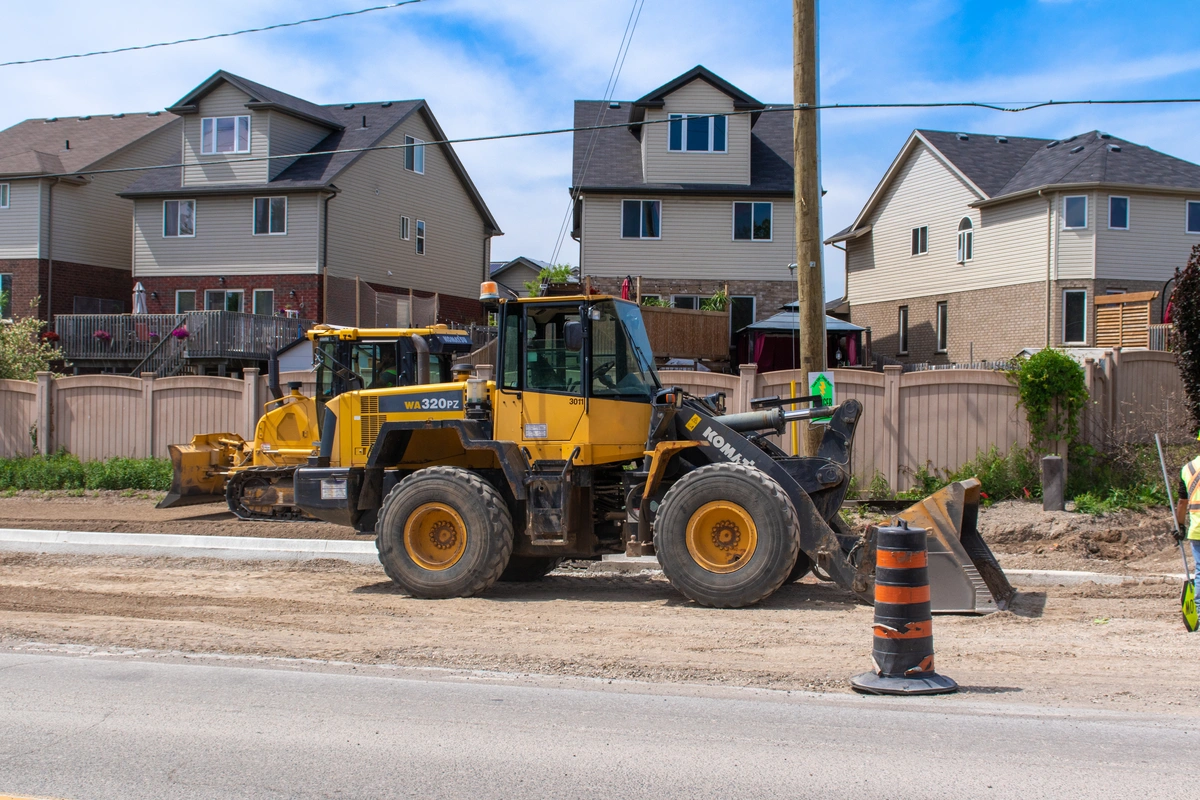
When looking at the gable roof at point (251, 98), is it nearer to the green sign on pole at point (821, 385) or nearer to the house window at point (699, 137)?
the house window at point (699, 137)

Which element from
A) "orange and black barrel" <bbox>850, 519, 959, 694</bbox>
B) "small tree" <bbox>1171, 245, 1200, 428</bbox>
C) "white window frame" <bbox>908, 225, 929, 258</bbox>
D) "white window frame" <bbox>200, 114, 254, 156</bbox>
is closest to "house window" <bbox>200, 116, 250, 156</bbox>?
"white window frame" <bbox>200, 114, 254, 156</bbox>

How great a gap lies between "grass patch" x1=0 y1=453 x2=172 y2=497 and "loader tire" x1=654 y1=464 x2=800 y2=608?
12.4 m

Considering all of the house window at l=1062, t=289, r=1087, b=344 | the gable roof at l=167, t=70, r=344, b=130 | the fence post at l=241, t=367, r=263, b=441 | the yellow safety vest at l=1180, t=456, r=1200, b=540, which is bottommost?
the yellow safety vest at l=1180, t=456, r=1200, b=540

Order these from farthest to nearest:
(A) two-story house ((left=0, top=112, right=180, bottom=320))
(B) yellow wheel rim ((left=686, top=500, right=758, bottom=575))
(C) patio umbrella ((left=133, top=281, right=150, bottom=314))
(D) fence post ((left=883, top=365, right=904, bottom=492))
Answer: (A) two-story house ((left=0, top=112, right=180, bottom=320)) → (C) patio umbrella ((left=133, top=281, right=150, bottom=314)) → (D) fence post ((left=883, top=365, right=904, bottom=492)) → (B) yellow wheel rim ((left=686, top=500, right=758, bottom=575))

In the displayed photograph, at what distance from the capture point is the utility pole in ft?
38.1

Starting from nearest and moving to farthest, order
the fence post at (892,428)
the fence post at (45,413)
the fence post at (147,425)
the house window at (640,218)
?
1. the fence post at (892,428)
2. the fence post at (147,425)
3. the fence post at (45,413)
4. the house window at (640,218)

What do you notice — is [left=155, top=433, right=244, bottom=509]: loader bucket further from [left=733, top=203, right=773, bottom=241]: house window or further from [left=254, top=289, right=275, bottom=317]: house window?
[left=733, top=203, right=773, bottom=241]: house window

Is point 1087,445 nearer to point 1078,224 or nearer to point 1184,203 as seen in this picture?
point 1078,224

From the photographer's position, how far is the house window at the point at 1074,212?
2900 cm

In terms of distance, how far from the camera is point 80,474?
18.8 metres

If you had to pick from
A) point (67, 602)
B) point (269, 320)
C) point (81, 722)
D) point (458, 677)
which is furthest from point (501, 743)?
point (269, 320)

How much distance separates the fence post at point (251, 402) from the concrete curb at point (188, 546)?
184 inches

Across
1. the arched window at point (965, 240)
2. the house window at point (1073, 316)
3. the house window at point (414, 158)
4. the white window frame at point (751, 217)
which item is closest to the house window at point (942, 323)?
the arched window at point (965, 240)

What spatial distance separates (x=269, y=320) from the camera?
27.8m
